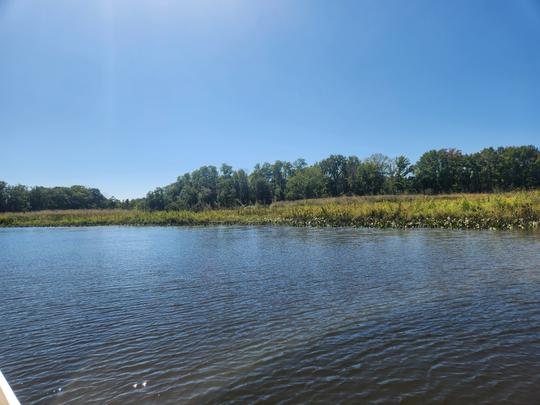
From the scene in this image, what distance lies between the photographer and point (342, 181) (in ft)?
378

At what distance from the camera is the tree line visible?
322ft

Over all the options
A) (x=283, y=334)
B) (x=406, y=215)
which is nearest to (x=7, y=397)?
(x=283, y=334)

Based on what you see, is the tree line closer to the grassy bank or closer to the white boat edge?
the grassy bank

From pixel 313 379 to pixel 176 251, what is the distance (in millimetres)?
17527

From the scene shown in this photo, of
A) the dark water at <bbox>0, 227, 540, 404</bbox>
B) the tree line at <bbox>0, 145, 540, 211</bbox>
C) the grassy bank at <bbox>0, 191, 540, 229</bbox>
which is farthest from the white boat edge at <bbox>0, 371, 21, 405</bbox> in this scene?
the tree line at <bbox>0, 145, 540, 211</bbox>

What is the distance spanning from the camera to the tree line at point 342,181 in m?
98.0

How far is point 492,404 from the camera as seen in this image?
15.1 ft

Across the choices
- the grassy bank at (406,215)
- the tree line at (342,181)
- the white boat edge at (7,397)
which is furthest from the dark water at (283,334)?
the tree line at (342,181)

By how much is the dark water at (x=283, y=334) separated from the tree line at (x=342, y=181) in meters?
72.6

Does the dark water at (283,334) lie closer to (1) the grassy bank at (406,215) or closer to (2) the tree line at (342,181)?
(1) the grassy bank at (406,215)

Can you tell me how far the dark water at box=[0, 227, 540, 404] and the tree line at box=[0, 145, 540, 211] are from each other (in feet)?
238

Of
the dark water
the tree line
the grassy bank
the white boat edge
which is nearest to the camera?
the white boat edge

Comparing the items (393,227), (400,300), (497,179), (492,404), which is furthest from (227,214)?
(497,179)

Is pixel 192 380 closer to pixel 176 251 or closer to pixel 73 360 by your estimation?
pixel 73 360
